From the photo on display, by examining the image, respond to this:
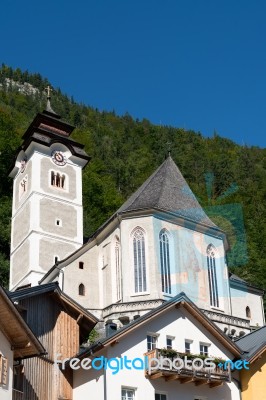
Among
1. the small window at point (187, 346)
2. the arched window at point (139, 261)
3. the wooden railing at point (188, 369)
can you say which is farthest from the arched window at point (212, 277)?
the wooden railing at point (188, 369)

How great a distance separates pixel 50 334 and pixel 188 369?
4237 millimetres

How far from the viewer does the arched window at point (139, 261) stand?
1457 inches

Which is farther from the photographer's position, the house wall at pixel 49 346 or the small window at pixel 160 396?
the small window at pixel 160 396

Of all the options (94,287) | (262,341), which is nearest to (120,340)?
(262,341)

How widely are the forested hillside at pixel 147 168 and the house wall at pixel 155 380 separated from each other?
2589cm

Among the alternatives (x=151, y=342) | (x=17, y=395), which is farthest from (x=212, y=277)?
(x=17, y=395)

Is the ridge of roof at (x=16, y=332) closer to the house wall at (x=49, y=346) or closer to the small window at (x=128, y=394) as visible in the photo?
the house wall at (x=49, y=346)

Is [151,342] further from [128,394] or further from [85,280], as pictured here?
[85,280]

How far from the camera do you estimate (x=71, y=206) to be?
47031 millimetres

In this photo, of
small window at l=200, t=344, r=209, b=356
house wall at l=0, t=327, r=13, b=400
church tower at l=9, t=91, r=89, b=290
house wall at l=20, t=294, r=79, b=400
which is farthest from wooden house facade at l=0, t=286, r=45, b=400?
church tower at l=9, t=91, r=89, b=290

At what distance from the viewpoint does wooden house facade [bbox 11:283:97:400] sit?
19203 mm

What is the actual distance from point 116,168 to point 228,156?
18135 mm

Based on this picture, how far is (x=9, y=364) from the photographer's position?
645 inches

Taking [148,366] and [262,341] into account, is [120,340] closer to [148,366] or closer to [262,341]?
[148,366]
